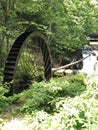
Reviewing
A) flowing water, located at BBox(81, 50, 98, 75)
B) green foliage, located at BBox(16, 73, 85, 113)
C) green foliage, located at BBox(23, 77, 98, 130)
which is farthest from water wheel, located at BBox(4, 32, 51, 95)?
flowing water, located at BBox(81, 50, 98, 75)

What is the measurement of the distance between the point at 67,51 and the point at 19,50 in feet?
25.6

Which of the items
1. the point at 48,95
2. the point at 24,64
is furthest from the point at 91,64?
the point at 48,95

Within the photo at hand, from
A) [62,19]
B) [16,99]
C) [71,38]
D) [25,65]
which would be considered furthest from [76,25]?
[16,99]

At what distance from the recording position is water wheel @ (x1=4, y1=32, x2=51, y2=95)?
7.54 m

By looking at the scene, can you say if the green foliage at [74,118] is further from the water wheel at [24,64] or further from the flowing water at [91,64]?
the flowing water at [91,64]

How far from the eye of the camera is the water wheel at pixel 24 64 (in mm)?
7541

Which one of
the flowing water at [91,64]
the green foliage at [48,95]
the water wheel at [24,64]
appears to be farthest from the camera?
the flowing water at [91,64]

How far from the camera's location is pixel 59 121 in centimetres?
257

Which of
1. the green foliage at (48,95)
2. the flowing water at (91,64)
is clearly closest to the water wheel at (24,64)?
the green foliage at (48,95)

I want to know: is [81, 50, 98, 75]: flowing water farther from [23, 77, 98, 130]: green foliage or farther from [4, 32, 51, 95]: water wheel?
[23, 77, 98, 130]: green foliage

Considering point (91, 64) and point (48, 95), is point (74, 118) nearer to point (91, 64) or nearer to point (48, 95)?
point (48, 95)

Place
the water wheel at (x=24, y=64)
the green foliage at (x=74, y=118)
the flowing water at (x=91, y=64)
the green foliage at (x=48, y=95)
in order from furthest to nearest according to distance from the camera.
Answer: the flowing water at (x=91, y=64) < the water wheel at (x=24, y=64) < the green foliage at (x=48, y=95) < the green foliage at (x=74, y=118)

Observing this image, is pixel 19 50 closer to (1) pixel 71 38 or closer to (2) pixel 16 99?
(2) pixel 16 99

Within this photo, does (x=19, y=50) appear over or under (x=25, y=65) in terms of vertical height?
over
